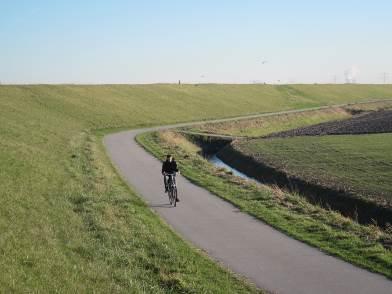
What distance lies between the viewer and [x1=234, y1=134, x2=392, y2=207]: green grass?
25062 mm

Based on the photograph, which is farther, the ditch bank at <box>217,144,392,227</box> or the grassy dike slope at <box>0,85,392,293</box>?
the ditch bank at <box>217,144,392,227</box>

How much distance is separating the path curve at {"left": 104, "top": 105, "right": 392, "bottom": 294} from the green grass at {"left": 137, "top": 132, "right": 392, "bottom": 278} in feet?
1.32

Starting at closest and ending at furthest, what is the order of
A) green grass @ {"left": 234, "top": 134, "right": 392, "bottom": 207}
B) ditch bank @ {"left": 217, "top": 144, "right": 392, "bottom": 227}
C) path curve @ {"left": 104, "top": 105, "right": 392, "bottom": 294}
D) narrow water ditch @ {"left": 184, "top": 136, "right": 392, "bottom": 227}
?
path curve @ {"left": 104, "top": 105, "right": 392, "bottom": 294}
ditch bank @ {"left": 217, "top": 144, "right": 392, "bottom": 227}
narrow water ditch @ {"left": 184, "top": 136, "right": 392, "bottom": 227}
green grass @ {"left": 234, "top": 134, "right": 392, "bottom": 207}

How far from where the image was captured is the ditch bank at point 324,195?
20547 millimetres

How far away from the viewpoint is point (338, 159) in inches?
1331

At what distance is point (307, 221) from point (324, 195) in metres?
6.65

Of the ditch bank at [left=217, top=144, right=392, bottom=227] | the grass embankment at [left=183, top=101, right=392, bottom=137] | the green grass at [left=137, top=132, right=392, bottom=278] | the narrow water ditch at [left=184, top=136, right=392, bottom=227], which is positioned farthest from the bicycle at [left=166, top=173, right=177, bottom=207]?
the grass embankment at [left=183, top=101, right=392, bottom=137]

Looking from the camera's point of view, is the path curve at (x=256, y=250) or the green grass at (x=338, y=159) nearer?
the path curve at (x=256, y=250)

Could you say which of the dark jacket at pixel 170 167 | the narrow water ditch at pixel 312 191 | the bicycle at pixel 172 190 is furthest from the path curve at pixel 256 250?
the narrow water ditch at pixel 312 191

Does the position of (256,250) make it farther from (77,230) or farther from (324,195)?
(324,195)

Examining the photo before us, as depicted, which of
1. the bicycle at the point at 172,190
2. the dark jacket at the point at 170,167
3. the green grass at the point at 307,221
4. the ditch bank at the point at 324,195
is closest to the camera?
the green grass at the point at 307,221

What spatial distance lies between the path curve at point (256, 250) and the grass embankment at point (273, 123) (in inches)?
1403

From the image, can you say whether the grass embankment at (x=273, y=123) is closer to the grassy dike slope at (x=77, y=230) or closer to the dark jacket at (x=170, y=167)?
the grassy dike slope at (x=77, y=230)

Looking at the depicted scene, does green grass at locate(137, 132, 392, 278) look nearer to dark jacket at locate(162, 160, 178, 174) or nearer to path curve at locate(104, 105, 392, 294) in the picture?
path curve at locate(104, 105, 392, 294)
